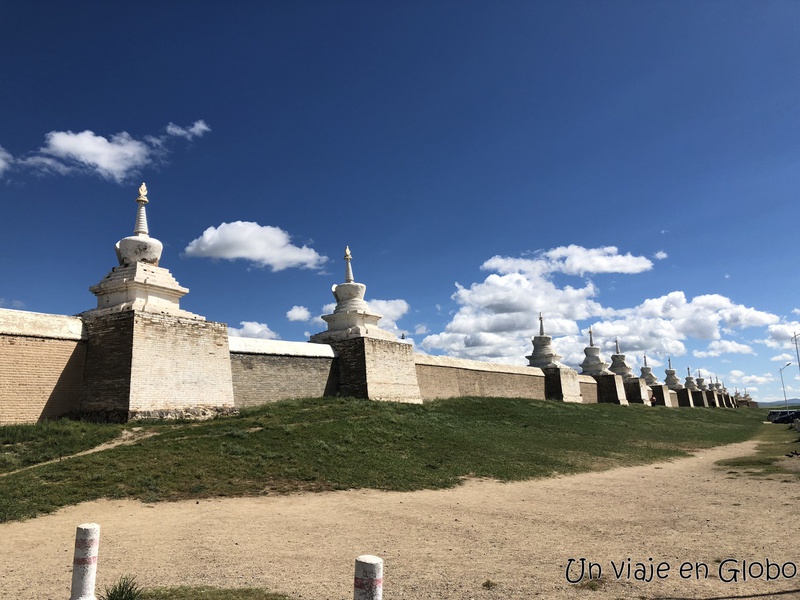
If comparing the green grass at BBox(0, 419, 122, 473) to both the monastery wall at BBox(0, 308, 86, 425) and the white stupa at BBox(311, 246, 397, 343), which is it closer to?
the monastery wall at BBox(0, 308, 86, 425)

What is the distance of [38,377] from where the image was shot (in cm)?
1314

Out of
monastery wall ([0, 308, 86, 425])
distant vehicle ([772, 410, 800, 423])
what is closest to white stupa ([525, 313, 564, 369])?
distant vehicle ([772, 410, 800, 423])

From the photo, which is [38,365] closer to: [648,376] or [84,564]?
[84,564]

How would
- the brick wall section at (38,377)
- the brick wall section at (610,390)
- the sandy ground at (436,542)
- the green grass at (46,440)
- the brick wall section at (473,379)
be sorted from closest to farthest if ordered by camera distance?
the sandy ground at (436,542), the green grass at (46,440), the brick wall section at (38,377), the brick wall section at (473,379), the brick wall section at (610,390)

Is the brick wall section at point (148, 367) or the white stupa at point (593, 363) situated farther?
the white stupa at point (593, 363)

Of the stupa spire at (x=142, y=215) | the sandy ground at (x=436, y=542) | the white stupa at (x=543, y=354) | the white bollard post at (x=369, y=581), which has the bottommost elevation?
the sandy ground at (x=436, y=542)

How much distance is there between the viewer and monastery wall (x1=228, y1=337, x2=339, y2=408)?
55.2ft

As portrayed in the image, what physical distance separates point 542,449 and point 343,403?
640cm

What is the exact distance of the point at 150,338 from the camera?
46.2ft

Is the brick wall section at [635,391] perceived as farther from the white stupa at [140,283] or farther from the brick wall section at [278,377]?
the white stupa at [140,283]

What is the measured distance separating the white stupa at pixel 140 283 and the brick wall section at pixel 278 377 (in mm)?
2362

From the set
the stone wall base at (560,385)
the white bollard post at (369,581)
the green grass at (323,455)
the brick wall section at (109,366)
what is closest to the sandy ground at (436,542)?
the green grass at (323,455)

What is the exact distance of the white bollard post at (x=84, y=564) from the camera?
4012 millimetres

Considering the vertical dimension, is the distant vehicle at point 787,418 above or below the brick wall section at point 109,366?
below
